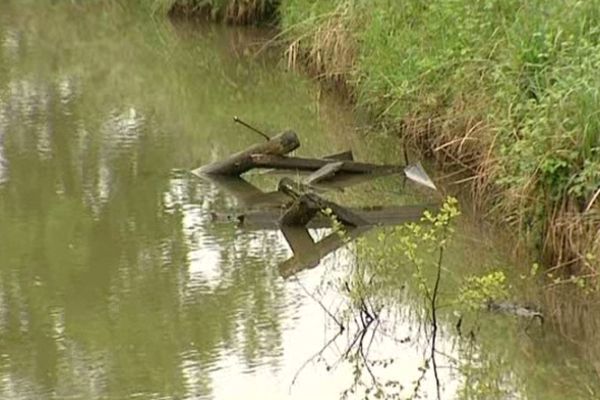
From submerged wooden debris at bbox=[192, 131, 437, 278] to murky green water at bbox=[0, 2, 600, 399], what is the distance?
118 mm

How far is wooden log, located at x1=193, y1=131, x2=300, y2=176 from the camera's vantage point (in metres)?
9.75

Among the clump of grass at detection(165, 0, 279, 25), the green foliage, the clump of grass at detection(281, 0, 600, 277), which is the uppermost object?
the clump of grass at detection(281, 0, 600, 277)

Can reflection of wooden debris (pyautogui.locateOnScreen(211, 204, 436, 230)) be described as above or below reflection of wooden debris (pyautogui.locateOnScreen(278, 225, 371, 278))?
above

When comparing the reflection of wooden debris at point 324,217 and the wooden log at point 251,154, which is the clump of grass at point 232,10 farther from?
the reflection of wooden debris at point 324,217

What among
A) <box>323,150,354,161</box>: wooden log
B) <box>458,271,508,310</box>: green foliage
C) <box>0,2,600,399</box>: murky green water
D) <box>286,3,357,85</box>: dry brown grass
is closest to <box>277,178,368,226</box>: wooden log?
<box>0,2,600,399</box>: murky green water

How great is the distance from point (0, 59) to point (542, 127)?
10.9m

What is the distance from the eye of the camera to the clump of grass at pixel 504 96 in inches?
288

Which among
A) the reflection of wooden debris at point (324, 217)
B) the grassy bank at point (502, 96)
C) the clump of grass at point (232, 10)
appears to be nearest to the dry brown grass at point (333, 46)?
the grassy bank at point (502, 96)

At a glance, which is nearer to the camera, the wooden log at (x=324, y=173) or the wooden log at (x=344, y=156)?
the wooden log at (x=324, y=173)

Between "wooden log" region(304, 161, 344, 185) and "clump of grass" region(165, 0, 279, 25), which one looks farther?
"clump of grass" region(165, 0, 279, 25)

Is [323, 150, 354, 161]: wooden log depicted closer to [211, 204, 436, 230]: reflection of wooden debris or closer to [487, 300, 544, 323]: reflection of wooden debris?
[211, 204, 436, 230]: reflection of wooden debris

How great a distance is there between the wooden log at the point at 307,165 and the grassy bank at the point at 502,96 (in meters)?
0.43

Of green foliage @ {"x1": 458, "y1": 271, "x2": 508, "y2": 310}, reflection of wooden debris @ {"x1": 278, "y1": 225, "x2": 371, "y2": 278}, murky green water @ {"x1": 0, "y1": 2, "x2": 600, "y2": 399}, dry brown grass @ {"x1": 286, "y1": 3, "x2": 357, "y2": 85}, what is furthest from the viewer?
dry brown grass @ {"x1": 286, "y1": 3, "x2": 357, "y2": 85}

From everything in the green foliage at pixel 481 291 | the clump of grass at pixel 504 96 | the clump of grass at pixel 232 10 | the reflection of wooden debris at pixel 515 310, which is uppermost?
the clump of grass at pixel 504 96
